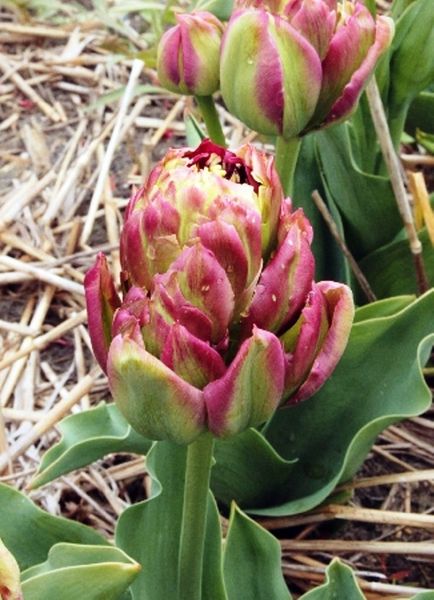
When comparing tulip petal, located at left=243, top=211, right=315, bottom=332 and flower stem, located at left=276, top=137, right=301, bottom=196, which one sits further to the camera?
flower stem, located at left=276, top=137, right=301, bottom=196

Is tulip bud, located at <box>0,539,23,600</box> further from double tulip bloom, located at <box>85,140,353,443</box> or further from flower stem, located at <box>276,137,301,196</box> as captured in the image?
flower stem, located at <box>276,137,301,196</box>

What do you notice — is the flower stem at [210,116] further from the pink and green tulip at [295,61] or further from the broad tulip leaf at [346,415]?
the broad tulip leaf at [346,415]

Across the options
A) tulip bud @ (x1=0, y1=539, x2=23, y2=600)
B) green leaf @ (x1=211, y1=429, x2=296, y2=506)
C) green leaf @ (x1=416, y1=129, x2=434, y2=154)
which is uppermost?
tulip bud @ (x1=0, y1=539, x2=23, y2=600)

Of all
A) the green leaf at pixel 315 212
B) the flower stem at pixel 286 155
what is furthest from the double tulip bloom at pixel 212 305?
the green leaf at pixel 315 212

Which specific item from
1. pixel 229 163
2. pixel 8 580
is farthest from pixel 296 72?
pixel 8 580

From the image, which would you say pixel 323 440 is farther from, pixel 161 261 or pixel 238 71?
pixel 161 261

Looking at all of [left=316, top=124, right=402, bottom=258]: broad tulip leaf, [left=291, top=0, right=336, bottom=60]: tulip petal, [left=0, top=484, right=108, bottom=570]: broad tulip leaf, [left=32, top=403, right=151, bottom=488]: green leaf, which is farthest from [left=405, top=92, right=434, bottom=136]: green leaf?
[left=0, top=484, right=108, bottom=570]: broad tulip leaf
